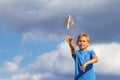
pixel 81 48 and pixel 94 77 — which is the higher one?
pixel 81 48

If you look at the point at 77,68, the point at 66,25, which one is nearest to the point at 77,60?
the point at 77,68

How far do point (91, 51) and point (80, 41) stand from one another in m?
0.78

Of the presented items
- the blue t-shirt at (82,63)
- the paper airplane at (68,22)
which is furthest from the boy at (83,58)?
the paper airplane at (68,22)

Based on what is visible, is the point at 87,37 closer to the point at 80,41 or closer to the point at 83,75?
the point at 80,41

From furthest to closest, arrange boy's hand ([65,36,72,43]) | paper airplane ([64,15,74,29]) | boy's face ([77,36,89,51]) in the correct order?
boy's hand ([65,36,72,43]) → boy's face ([77,36,89,51]) → paper airplane ([64,15,74,29])

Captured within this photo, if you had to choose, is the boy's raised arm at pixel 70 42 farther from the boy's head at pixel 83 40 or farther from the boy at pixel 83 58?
the boy's head at pixel 83 40

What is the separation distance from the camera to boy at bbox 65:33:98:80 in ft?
58.5

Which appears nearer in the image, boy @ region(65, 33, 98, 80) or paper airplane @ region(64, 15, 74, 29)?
paper airplane @ region(64, 15, 74, 29)

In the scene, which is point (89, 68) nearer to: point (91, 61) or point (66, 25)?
point (91, 61)

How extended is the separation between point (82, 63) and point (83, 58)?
244mm

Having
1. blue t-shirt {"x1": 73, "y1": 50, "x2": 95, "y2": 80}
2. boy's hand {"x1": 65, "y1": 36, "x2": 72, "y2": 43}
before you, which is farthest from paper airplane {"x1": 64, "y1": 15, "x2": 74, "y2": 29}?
blue t-shirt {"x1": 73, "y1": 50, "x2": 95, "y2": 80}

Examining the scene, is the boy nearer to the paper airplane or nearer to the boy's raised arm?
the boy's raised arm

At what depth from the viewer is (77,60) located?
Answer: 18.3 m

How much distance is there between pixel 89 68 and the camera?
706 inches
